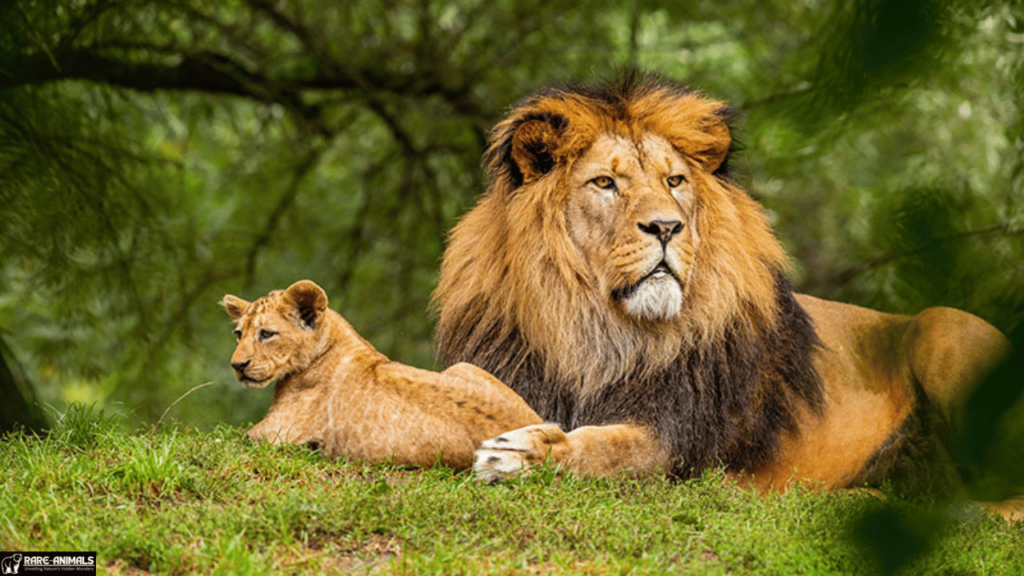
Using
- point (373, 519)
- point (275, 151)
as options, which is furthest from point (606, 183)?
point (275, 151)

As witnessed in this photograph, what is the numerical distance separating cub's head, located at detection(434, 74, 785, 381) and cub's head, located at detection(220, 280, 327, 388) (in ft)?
2.22

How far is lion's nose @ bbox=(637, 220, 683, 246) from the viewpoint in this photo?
402 cm

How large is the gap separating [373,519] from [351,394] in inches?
39.9

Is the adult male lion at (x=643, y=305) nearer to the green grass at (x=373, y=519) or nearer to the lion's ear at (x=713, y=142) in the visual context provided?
the lion's ear at (x=713, y=142)

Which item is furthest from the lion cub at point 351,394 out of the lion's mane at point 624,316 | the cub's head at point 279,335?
the lion's mane at point 624,316

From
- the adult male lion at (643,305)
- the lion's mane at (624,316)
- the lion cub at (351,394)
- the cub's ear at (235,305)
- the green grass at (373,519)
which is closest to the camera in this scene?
the green grass at (373,519)

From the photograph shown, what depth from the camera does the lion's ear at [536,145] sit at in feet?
14.4

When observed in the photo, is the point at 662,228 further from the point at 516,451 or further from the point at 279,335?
the point at 279,335

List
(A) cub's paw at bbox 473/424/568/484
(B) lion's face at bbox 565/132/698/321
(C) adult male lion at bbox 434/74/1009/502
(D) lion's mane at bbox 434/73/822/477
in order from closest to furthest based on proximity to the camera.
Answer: (A) cub's paw at bbox 473/424/568/484 → (B) lion's face at bbox 565/132/698/321 → (C) adult male lion at bbox 434/74/1009/502 → (D) lion's mane at bbox 434/73/822/477

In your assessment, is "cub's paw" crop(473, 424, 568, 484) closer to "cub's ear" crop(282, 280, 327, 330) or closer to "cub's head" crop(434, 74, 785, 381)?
"cub's head" crop(434, 74, 785, 381)

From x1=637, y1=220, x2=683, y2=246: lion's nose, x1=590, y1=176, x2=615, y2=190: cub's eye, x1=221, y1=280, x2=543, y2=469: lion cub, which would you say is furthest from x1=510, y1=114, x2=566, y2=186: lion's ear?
x1=221, y1=280, x2=543, y2=469: lion cub

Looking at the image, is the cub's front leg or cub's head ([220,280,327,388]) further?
cub's head ([220,280,327,388])

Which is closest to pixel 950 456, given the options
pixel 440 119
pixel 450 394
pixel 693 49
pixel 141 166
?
pixel 450 394

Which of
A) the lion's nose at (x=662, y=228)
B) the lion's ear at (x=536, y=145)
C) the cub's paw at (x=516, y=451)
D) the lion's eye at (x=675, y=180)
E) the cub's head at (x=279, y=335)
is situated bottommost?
the cub's paw at (x=516, y=451)
